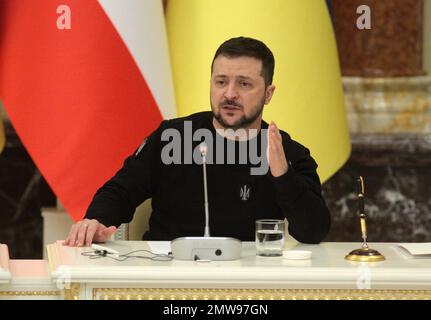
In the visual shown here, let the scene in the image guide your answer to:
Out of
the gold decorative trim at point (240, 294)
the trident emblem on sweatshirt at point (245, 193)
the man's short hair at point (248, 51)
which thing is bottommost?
the gold decorative trim at point (240, 294)

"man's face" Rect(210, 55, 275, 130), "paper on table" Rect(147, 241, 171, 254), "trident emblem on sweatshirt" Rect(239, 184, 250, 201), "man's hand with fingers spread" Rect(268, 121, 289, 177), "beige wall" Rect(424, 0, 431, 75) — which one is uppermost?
"beige wall" Rect(424, 0, 431, 75)

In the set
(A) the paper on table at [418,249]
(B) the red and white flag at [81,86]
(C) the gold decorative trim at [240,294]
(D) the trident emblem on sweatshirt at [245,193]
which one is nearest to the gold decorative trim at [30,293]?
(C) the gold decorative trim at [240,294]

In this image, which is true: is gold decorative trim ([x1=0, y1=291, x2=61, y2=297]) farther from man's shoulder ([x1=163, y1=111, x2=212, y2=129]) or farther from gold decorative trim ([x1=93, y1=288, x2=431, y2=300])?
man's shoulder ([x1=163, y1=111, x2=212, y2=129])

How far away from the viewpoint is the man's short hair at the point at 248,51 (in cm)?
313

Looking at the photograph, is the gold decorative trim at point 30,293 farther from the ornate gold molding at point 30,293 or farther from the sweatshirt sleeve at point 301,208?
the sweatshirt sleeve at point 301,208

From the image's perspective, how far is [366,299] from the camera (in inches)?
92.7

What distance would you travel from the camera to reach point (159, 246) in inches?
111

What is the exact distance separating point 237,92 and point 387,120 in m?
1.63

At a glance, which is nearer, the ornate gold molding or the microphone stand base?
the ornate gold molding

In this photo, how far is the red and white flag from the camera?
382cm

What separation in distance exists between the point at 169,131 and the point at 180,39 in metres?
0.83

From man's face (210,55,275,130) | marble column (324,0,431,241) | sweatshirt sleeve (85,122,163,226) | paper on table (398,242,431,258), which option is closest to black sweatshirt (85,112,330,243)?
sweatshirt sleeve (85,122,163,226)

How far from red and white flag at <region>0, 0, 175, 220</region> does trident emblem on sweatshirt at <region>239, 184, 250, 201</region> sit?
0.85 m
